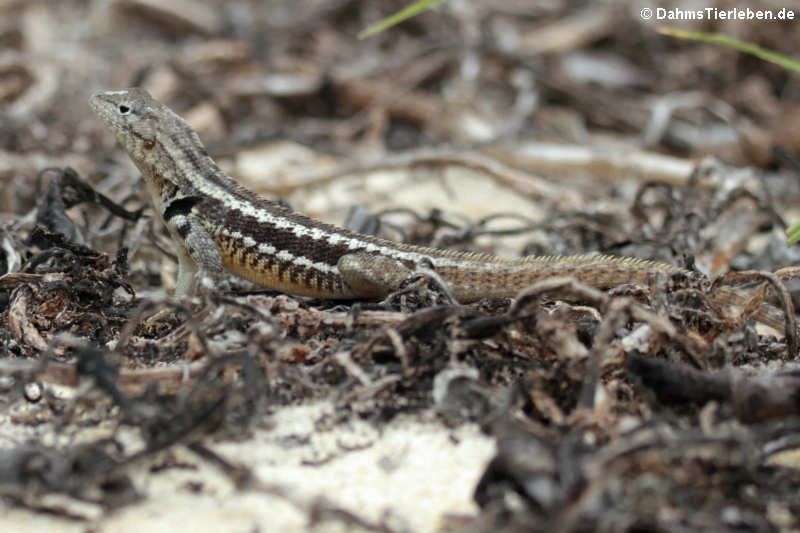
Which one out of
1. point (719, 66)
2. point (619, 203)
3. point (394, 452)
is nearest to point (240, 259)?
point (394, 452)

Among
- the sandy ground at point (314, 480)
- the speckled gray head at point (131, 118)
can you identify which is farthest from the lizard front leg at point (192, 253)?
the sandy ground at point (314, 480)

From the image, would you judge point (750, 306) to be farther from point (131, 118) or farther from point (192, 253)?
point (131, 118)

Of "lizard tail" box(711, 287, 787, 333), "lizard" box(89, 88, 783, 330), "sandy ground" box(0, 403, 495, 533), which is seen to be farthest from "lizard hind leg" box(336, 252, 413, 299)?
"lizard tail" box(711, 287, 787, 333)

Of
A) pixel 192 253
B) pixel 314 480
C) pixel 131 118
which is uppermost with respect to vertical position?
pixel 131 118

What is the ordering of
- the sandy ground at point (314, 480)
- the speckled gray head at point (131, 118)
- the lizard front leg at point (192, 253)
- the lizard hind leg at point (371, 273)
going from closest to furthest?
the sandy ground at point (314, 480)
the lizard hind leg at point (371, 273)
the lizard front leg at point (192, 253)
the speckled gray head at point (131, 118)

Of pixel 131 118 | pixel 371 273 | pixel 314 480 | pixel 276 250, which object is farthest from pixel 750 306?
pixel 131 118

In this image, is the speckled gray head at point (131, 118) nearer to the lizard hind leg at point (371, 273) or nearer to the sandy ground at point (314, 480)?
the lizard hind leg at point (371, 273)

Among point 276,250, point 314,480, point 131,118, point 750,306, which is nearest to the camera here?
point 314,480

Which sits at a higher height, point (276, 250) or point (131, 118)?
point (131, 118)

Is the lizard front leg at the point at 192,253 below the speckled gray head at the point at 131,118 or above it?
below
